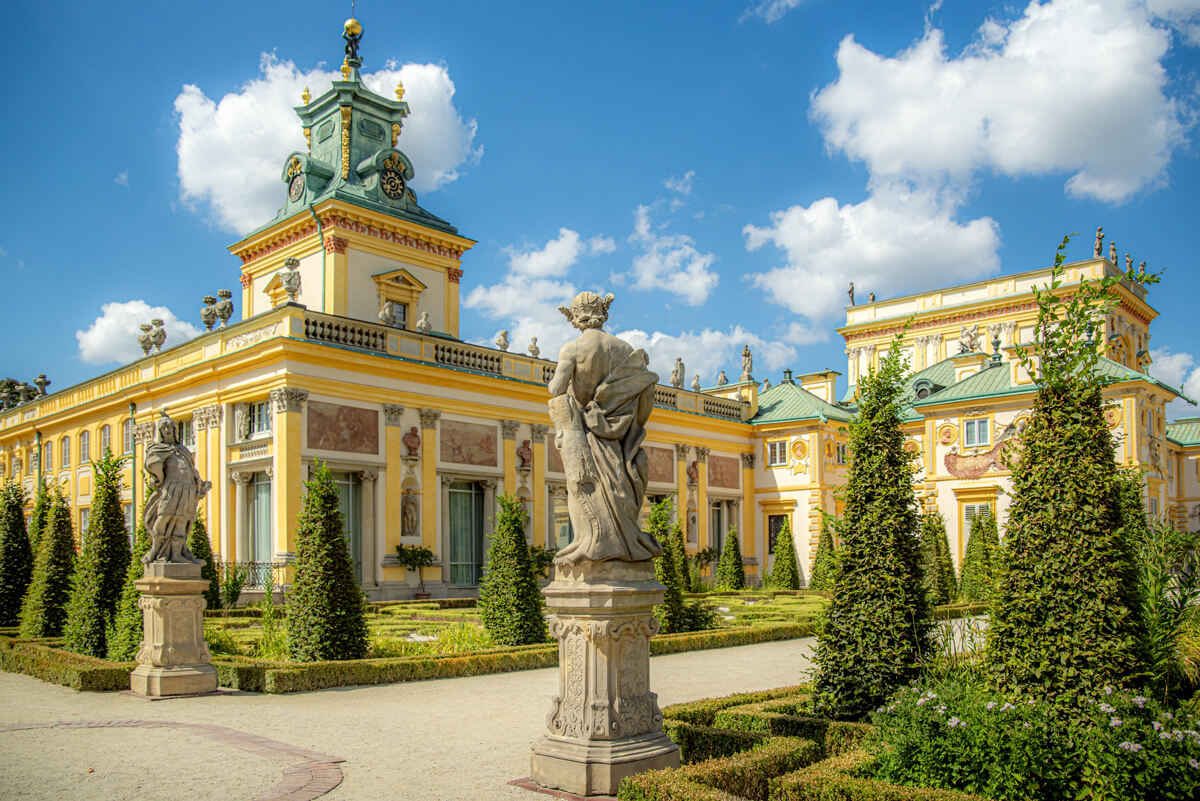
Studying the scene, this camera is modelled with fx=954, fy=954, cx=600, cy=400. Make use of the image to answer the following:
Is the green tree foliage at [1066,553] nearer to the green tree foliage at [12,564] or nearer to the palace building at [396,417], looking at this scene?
the palace building at [396,417]

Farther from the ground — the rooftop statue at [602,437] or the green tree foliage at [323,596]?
the rooftop statue at [602,437]

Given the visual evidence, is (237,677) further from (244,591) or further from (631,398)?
(244,591)

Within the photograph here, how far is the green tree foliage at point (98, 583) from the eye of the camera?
52.0ft

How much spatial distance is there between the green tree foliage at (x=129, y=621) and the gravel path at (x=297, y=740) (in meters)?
1.19

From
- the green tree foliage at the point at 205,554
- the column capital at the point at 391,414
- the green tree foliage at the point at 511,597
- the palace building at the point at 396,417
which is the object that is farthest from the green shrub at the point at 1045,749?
the column capital at the point at 391,414

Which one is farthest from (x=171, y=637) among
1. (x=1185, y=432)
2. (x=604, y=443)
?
(x=1185, y=432)

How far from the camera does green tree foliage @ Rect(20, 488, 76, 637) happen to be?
1833cm

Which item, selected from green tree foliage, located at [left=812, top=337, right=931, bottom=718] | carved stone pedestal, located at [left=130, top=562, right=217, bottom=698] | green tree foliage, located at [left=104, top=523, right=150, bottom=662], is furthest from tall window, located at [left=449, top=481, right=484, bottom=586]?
green tree foliage, located at [left=812, top=337, right=931, bottom=718]

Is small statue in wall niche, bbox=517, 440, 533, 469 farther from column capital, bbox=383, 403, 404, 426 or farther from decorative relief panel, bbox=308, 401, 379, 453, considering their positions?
decorative relief panel, bbox=308, 401, 379, 453

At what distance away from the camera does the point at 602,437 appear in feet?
24.2

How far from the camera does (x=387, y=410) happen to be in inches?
1089

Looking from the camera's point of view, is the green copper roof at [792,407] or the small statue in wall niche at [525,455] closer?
the small statue in wall niche at [525,455]

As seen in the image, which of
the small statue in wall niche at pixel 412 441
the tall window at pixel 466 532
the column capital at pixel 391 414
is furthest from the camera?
the tall window at pixel 466 532

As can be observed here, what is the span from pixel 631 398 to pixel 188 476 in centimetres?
849
